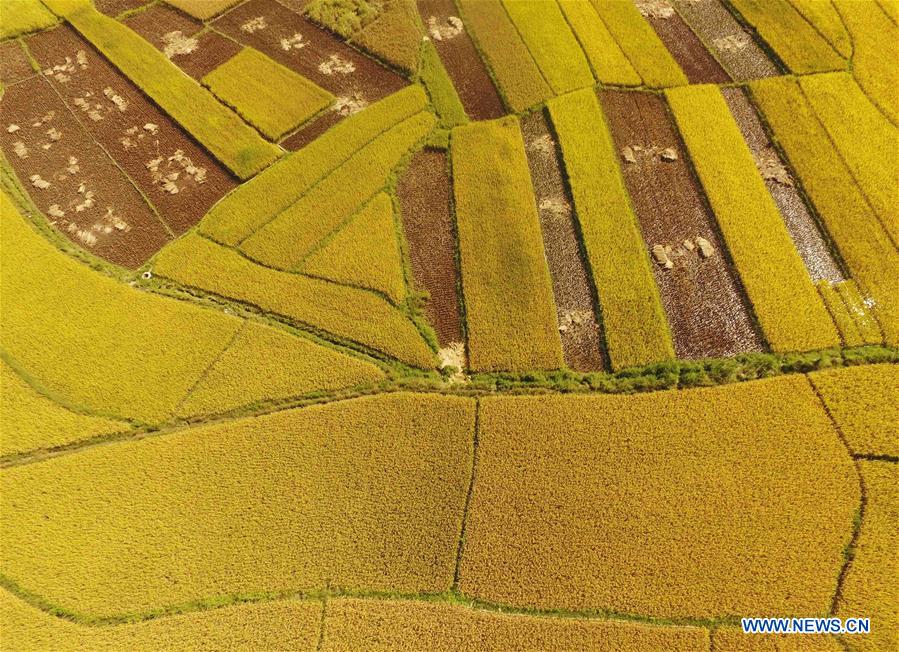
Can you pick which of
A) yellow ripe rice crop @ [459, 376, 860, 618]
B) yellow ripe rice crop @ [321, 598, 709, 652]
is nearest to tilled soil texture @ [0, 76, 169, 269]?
yellow ripe rice crop @ [321, 598, 709, 652]

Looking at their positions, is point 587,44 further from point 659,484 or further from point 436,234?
point 659,484

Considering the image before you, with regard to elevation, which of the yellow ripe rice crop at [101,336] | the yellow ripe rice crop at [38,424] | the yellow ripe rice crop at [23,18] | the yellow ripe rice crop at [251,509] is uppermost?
the yellow ripe rice crop at [23,18]

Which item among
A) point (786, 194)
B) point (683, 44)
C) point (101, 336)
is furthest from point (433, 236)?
point (683, 44)

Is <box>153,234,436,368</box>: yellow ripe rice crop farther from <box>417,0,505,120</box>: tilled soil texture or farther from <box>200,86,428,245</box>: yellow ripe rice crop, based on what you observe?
<box>417,0,505,120</box>: tilled soil texture

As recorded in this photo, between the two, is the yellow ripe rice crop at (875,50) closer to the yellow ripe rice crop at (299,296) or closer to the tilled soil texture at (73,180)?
the yellow ripe rice crop at (299,296)

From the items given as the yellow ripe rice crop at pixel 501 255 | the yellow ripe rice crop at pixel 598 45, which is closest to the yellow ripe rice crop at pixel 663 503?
the yellow ripe rice crop at pixel 501 255

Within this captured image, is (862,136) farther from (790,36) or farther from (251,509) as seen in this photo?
(251,509)
